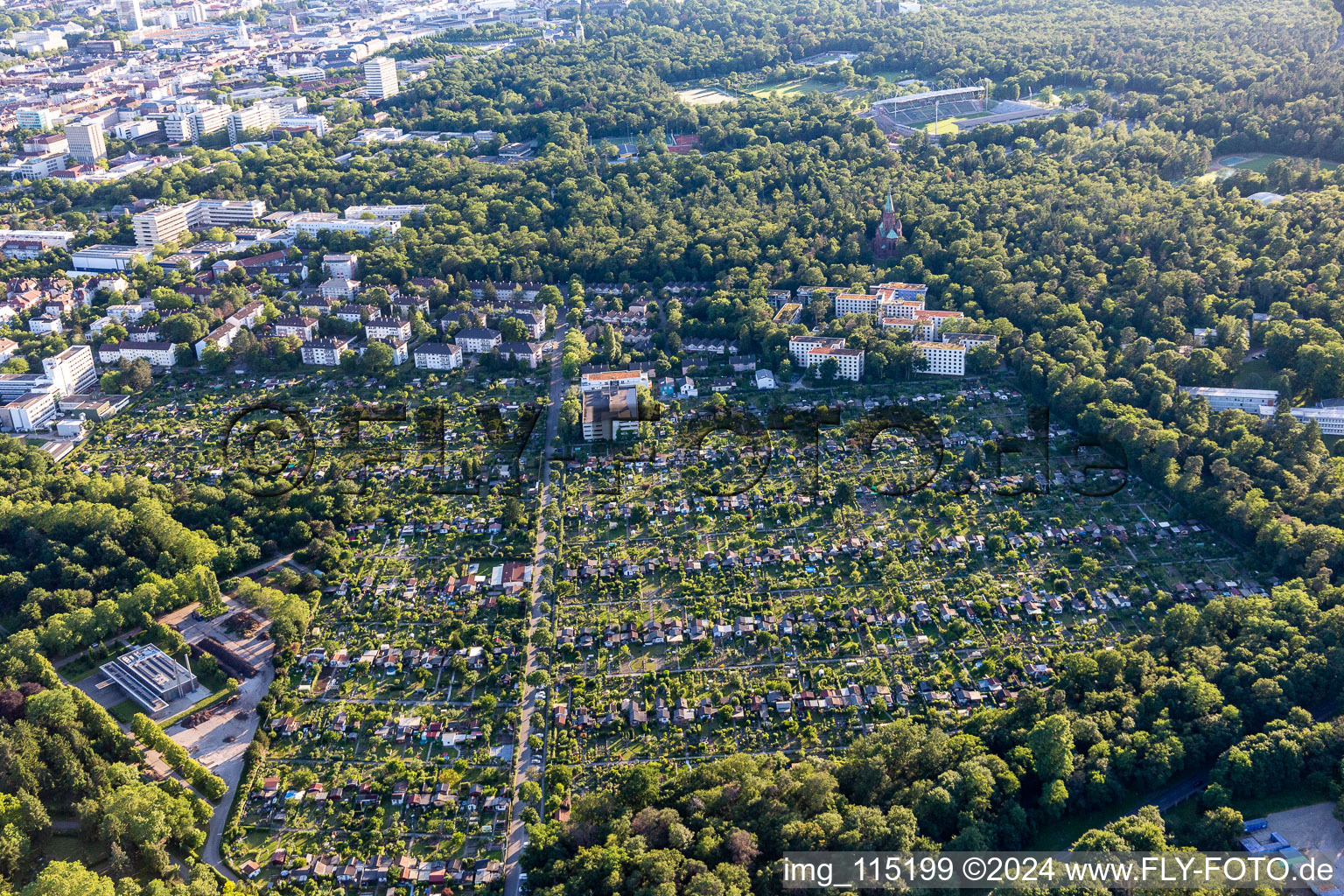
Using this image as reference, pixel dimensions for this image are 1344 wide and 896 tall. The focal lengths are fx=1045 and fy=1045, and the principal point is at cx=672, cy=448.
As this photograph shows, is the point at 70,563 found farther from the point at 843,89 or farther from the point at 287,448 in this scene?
the point at 843,89

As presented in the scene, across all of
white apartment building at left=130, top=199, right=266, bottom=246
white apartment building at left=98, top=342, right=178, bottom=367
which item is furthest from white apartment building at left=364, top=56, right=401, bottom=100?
white apartment building at left=98, top=342, right=178, bottom=367

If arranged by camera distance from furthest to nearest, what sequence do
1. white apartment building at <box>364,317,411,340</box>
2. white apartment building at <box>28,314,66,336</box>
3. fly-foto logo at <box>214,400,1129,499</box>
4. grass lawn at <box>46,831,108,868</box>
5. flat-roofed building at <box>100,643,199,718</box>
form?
white apartment building at <box>28,314,66,336</box> < white apartment building at <box>364,317,411,340</box> < fly-foto logo at <box>214,400,1129,499</box> < flat-roofed building at <box>100,643,199,718</box> < grass lawn at <box>46,831,108,868</box>

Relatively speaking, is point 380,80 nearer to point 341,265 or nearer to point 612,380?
point 341,265

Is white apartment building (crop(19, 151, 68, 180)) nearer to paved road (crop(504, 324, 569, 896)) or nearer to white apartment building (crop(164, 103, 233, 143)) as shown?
white apartment building (crop(164, 103, 233, 143))

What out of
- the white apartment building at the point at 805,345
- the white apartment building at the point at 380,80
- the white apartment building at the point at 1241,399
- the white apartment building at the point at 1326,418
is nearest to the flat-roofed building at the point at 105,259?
the white apartment building at the point at 805,345

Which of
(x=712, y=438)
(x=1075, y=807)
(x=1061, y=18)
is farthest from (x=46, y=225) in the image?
(x=1061, y=18)

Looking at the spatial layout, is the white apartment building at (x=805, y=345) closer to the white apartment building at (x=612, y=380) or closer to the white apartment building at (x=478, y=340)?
the white apartment building at (x=612, y=380)

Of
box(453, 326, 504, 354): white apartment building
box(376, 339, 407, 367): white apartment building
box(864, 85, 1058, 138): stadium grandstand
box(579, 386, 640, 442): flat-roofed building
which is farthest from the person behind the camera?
box(864, 85, 1058, 138): stadium grandstand
